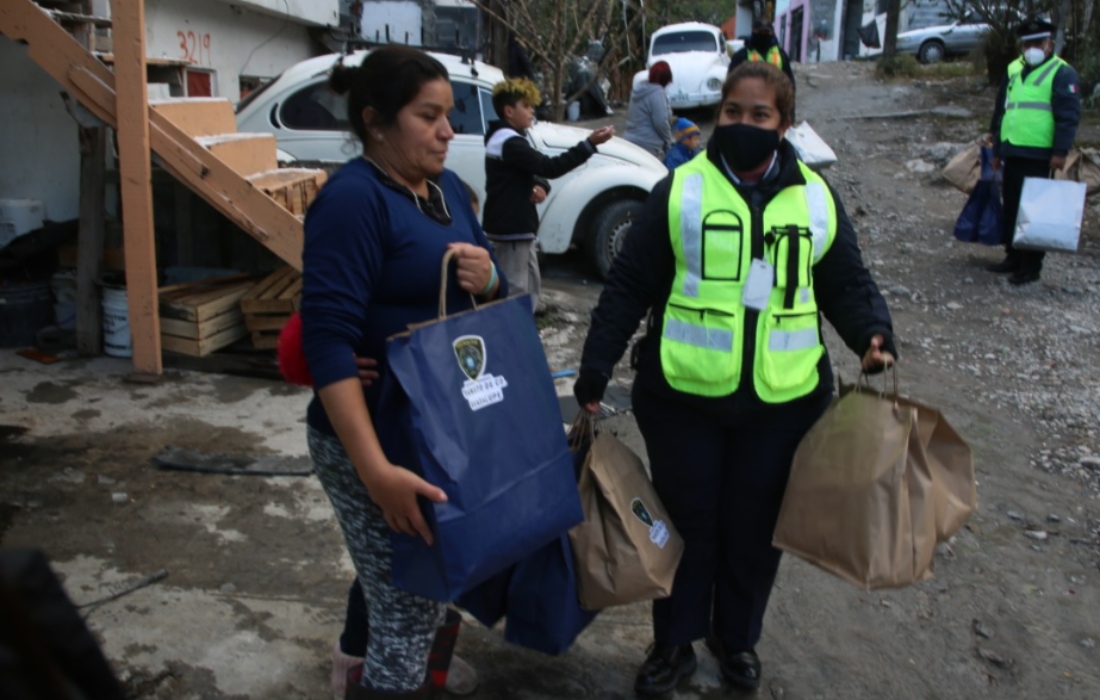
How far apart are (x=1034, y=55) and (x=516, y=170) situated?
15.4 feet

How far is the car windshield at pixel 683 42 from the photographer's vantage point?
63.2 ft

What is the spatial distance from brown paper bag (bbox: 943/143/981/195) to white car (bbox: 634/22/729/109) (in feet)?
27.0

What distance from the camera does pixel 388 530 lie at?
2.30 m

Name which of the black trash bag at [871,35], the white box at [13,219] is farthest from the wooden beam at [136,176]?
the black trash bag at [871,35]

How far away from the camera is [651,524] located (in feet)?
9.09

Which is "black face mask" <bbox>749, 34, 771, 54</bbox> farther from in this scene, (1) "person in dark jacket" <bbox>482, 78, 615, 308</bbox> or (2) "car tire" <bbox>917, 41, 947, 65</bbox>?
(2) "car tire" <bbox>917, 41, 947, 65</bbox>

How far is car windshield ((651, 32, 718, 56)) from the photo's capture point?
63.2 ft

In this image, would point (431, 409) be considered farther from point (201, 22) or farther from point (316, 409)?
point (201, 22)

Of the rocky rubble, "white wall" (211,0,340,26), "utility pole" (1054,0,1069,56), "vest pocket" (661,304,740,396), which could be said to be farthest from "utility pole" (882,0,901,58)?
"vest pocket" (661,304,740,396)

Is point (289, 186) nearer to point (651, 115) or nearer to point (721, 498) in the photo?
point (721, 498)

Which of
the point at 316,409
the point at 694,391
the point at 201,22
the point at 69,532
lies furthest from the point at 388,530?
the point at 201,22

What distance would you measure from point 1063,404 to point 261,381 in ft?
15.7

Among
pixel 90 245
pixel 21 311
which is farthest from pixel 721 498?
pixel 21 311

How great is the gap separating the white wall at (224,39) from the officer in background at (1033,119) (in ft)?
23.3
